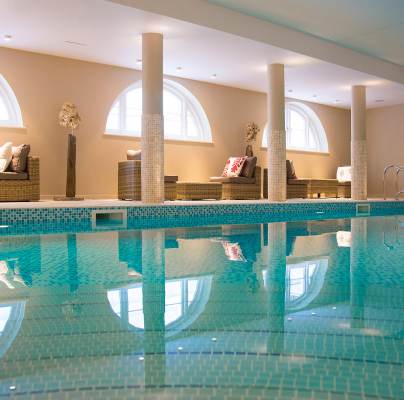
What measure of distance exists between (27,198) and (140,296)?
22.9 ft

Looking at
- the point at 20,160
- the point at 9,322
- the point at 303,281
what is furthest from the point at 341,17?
the point at 9,322

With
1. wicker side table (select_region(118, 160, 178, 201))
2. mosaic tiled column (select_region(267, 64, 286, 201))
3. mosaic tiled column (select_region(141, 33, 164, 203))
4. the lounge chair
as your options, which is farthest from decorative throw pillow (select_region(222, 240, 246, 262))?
the lounge chair

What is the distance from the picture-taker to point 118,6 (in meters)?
7.07

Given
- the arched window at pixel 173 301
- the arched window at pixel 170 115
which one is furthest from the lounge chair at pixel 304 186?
the arched window at pixel 173 301

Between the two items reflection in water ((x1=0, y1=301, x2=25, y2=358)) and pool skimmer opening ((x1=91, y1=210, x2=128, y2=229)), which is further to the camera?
pool skimmer opening ((x1=91, y1=210, x2=128, y2=229))

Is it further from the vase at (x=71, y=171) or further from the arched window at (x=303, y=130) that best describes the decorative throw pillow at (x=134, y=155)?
the arched window at (x=303, y=130)

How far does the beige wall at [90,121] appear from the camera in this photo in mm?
9945

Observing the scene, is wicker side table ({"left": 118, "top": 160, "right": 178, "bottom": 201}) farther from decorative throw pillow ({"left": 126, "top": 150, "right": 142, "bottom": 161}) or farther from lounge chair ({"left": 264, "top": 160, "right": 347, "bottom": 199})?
lounge chair ({"left": 264, "top": 160, "right": 347, "bottom": 199})

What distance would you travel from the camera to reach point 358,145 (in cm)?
1216

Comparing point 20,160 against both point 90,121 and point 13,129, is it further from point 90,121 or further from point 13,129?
point 90,121

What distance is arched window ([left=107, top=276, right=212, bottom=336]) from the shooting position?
2020 mm

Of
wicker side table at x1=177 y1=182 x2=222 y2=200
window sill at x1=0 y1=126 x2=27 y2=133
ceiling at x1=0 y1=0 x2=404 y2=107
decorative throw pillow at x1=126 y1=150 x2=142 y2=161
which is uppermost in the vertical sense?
ceiling at x1=0 y1=0 x2=404 y2=107

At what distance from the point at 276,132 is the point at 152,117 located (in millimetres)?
3032

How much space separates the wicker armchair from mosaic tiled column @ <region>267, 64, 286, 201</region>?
110 centimetres
